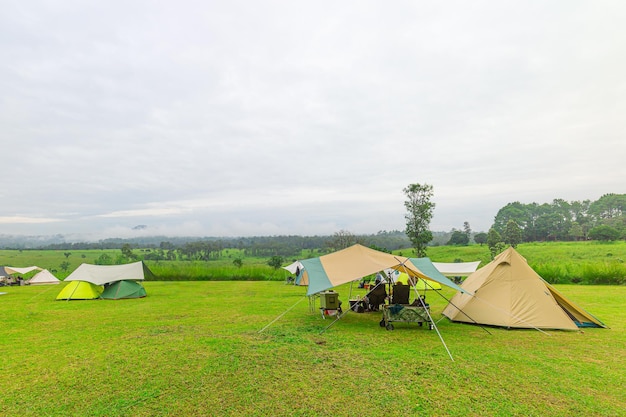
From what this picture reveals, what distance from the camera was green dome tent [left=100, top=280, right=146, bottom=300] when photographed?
15.3 metres

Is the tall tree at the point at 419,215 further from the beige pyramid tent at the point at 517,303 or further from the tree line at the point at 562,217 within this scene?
the tree line at the point at 562,217

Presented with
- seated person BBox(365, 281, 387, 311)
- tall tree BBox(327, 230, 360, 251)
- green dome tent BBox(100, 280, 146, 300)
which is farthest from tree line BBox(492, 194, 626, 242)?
green dome tent BBox(100, 280, 146, 300)

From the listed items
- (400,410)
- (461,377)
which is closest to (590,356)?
(461,377)

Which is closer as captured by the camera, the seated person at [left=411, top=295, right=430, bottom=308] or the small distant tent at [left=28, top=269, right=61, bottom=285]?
the seated person at [left=411, top=295, right=430, bottom=308]

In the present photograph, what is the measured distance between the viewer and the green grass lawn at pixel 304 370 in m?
4.35

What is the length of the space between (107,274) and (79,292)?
1236mm

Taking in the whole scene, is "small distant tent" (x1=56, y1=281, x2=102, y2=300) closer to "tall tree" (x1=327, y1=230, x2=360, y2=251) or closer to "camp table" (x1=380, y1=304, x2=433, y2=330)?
"camp table" (x1=380, y1=304, x2=433, y2=330)

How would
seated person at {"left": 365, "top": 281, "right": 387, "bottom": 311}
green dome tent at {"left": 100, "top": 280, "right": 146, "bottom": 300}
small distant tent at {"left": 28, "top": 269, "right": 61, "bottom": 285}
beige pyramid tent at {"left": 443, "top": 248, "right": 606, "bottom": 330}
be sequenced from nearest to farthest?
beige pyramid tent at {"left": 443, "top": 248, "right": 606, "bottom": 330}, seated person at {"left": 365, "top": 281, "right": 387, "bottom": 311}, green dome tent at {"left": 100, "top": 280, "right": 146, "bottom": 300}, small distant tent at {"left": 28, "top": 269, "right": 61, "bottom": 285}

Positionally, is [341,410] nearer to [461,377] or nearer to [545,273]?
[461,377]

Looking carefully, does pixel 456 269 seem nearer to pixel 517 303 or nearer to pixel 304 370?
pixel 517 303

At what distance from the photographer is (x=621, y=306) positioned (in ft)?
38.2

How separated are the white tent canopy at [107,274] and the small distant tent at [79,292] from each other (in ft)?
1.57

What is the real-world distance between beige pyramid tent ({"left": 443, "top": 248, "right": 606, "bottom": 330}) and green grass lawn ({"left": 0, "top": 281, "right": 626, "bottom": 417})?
0.32 m

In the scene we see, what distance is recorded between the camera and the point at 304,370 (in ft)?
18.2
